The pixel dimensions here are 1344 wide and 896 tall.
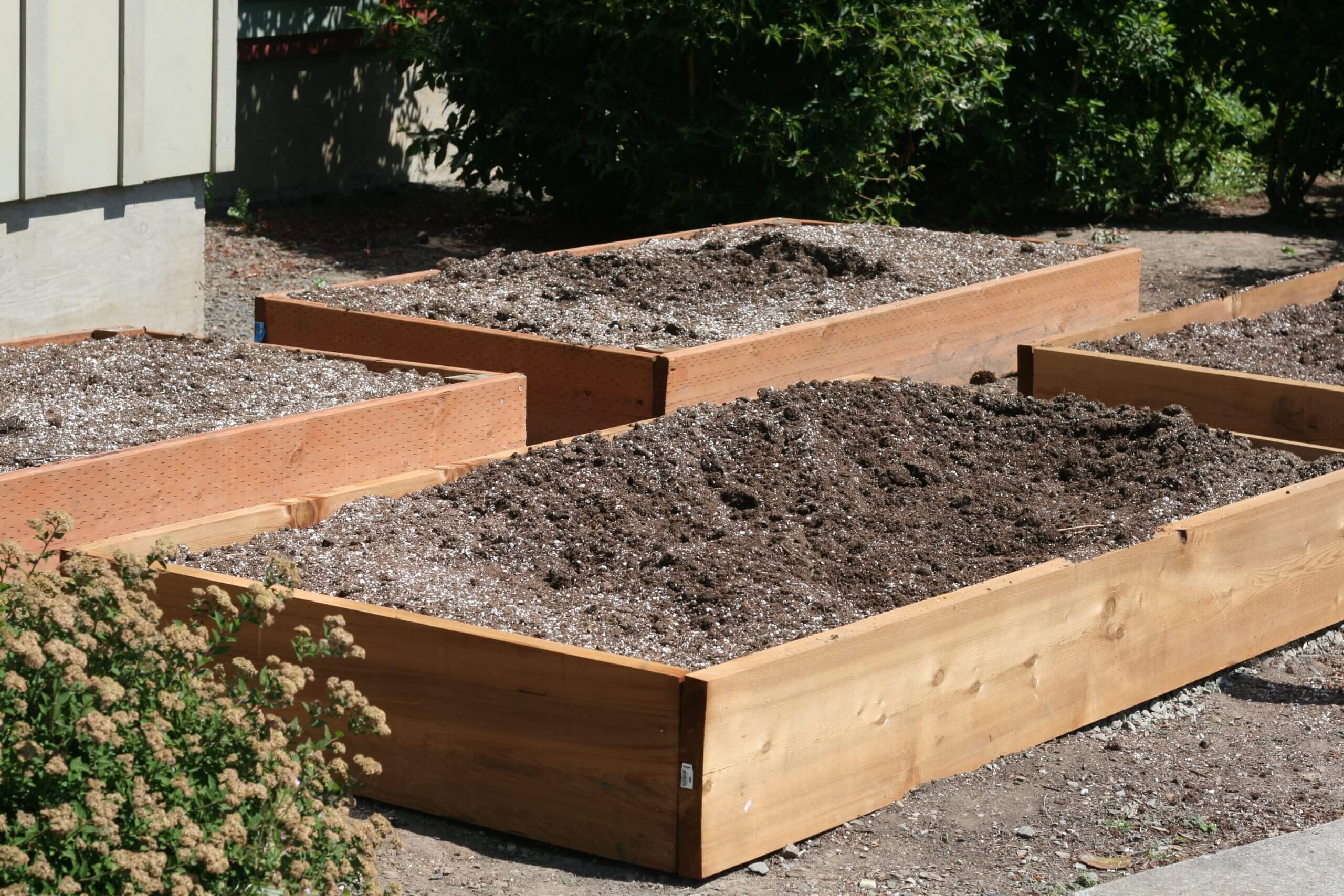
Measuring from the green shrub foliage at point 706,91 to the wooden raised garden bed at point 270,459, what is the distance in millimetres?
4885

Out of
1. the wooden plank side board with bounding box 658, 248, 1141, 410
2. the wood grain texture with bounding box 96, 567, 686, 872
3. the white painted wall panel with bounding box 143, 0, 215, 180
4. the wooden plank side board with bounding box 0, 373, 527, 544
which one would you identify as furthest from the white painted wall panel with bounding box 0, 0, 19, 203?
the wood grain texture with bounding box 96, 567, 686, 872

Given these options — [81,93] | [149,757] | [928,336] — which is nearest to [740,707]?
[149,757]

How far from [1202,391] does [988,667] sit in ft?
9.03

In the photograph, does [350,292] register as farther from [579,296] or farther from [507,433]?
[507,433]

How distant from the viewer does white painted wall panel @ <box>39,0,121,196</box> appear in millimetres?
7578

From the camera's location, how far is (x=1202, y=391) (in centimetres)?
648

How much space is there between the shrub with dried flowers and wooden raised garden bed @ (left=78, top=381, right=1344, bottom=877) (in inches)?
32.9

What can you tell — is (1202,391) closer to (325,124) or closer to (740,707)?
(740,707)

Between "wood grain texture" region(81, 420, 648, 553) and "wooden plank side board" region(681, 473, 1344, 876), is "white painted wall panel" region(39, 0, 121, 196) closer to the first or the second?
"wood grain texture" region(81, 420, 648, 553)

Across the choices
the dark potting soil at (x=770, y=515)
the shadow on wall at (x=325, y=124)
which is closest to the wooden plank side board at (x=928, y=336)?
the dark potting soil at (x=770, y=515)

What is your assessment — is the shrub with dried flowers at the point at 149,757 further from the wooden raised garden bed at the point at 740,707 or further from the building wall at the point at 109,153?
the building wall at the point at 109,153

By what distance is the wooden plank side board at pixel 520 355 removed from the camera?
6.48 metres

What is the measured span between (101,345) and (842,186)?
18.4 feet

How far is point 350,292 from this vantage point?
755 centimetres
